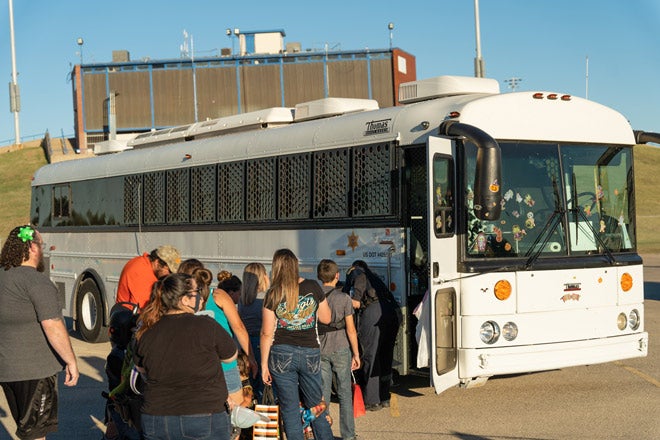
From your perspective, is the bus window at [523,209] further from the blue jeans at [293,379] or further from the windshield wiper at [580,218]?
the blue jeans at [293,379]

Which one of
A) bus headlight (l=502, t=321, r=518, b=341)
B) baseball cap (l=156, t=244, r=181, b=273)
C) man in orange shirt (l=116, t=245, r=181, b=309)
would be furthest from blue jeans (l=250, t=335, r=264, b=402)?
bus headlight (l=502, t=321, r=518, b=341)

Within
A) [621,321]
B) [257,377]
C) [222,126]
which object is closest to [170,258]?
[257,377]

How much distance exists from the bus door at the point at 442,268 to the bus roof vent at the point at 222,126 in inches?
136

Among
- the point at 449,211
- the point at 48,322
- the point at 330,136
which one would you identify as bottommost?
the point at 48,322

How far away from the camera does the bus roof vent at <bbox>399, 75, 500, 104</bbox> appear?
1033 centimetres

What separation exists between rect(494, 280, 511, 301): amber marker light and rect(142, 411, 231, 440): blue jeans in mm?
4318

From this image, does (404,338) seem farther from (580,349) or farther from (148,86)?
(148,86)

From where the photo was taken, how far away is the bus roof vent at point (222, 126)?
498 inches

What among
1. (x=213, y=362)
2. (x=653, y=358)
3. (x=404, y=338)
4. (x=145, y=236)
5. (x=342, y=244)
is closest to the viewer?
(x=213, y=362)

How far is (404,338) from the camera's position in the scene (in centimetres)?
984

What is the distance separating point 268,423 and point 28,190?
198 feet

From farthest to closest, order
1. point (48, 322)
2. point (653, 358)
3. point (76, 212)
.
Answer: point (76, 212)
point (653, 358)
point (48, 322)

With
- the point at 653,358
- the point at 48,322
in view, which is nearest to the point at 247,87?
the point at 653,358

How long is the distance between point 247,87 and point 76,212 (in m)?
54.0
